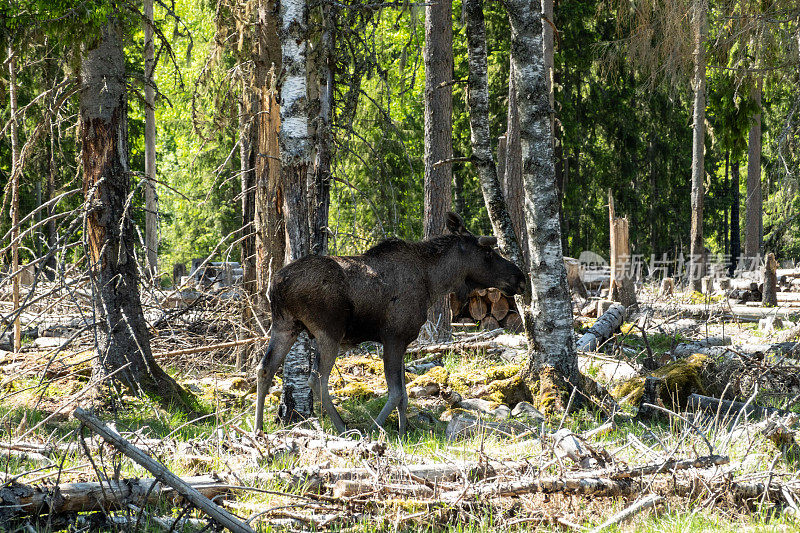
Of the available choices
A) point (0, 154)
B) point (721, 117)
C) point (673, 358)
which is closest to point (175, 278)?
point (0, 154)

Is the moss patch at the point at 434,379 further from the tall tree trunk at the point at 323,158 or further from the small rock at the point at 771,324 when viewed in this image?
the small rock at the point at 771,324

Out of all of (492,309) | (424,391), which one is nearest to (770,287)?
(492,309)

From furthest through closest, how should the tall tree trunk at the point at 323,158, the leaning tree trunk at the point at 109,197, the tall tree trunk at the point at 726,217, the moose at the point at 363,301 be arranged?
1. the tall tree trunk at the point at 726,217
2. the leaning tree trunk at the point at 109,197
3. the tall tree trunk at the point at 323,158
4. the moose at the point at 363,301

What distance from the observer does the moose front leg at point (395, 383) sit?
727 centimetres

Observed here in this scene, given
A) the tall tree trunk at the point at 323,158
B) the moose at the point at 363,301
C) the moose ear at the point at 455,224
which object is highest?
the tall tree trunk at the point at 323,158

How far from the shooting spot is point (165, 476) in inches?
169

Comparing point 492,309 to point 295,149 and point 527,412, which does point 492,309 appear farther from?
point 295,149

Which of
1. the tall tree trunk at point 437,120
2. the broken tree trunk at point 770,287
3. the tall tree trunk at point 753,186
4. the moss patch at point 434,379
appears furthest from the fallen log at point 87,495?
the tall tree trunk at point 753,186

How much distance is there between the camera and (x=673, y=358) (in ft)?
35.7

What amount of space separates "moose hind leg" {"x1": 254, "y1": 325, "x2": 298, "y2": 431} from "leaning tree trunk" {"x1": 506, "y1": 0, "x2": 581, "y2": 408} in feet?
9.64

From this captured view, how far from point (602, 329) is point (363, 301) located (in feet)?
23.0

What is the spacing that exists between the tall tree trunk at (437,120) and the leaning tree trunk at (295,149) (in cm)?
671

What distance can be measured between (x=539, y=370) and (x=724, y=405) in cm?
195

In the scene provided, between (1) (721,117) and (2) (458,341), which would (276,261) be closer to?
(2) (458,341)
